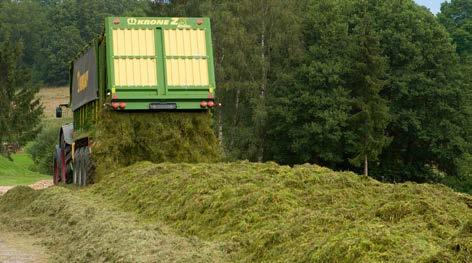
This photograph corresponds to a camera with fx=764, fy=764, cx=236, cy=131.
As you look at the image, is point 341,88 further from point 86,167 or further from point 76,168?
point 86,167

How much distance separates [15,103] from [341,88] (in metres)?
27.6

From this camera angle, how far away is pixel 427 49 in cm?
4900

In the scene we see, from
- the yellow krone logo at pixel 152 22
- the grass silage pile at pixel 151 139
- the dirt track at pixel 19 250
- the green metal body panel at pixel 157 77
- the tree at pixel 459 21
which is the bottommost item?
the dirt track at pixel 19 250

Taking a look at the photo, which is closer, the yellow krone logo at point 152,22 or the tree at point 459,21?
the yellow krone logo at point 152,22

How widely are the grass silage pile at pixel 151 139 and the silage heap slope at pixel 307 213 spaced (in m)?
3.65

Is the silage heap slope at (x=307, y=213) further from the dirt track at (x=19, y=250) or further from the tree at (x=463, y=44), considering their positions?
the tree at (x=463, y=44)

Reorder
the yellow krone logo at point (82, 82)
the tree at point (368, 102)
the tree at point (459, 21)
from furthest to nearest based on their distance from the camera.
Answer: the tree at point (459, 21), the tree at point (368, 102), the yellow krone logo at point (82, 82)

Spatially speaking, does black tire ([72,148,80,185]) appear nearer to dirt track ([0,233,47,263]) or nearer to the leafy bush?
dirt track ([0,233,47,263])

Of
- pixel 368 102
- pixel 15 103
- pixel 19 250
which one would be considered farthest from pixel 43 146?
pixel 19 250

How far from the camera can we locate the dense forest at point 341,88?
150 feet

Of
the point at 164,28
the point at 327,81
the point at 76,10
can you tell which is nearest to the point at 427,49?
the point at 327,81

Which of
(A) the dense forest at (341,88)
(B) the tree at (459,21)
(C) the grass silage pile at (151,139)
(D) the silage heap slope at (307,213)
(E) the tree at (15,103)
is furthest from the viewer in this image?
(B) the tree at (459,21)

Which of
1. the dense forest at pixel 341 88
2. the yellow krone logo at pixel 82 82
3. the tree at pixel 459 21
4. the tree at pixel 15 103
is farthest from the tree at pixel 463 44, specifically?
the tree at pixel 15 103

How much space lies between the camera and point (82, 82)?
74.4 ft
